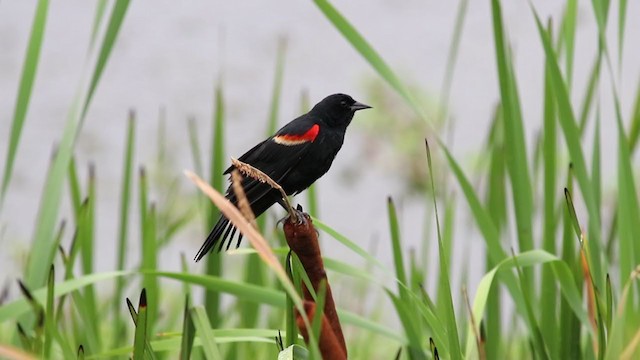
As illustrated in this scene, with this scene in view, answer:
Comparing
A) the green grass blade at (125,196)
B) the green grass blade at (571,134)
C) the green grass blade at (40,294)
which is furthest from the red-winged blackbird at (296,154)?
the green grass blade at (125,196)

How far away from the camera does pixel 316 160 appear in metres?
1.20

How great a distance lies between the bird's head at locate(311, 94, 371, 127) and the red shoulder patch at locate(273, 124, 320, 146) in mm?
37

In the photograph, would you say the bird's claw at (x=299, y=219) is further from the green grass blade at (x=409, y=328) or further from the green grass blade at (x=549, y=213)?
the green grass blade at (x=549, y=213)

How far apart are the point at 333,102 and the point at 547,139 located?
31 cm

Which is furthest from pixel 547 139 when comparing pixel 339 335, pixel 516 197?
pixel 339 335

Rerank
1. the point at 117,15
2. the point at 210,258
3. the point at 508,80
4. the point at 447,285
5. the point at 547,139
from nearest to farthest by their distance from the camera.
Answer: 1. the point at 447,285
2. the point at 117,15
3. the point at 508,80
4. the point at 547,139
5. the point at 210,258

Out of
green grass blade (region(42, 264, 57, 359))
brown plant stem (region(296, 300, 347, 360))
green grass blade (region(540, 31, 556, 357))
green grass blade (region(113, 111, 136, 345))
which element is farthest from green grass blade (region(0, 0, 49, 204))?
green grass blade (region(540, 31, 556, 357))

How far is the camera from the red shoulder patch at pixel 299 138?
1190mm

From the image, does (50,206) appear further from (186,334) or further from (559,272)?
(559,272)

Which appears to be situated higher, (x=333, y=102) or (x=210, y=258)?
(x=333, y=102)

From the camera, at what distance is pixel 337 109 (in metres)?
1.32

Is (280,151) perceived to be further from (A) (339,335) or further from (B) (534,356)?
(B) (534,356)

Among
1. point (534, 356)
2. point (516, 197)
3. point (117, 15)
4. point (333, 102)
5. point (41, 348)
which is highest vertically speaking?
point (117, 15)

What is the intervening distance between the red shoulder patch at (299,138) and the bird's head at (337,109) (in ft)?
0.12
